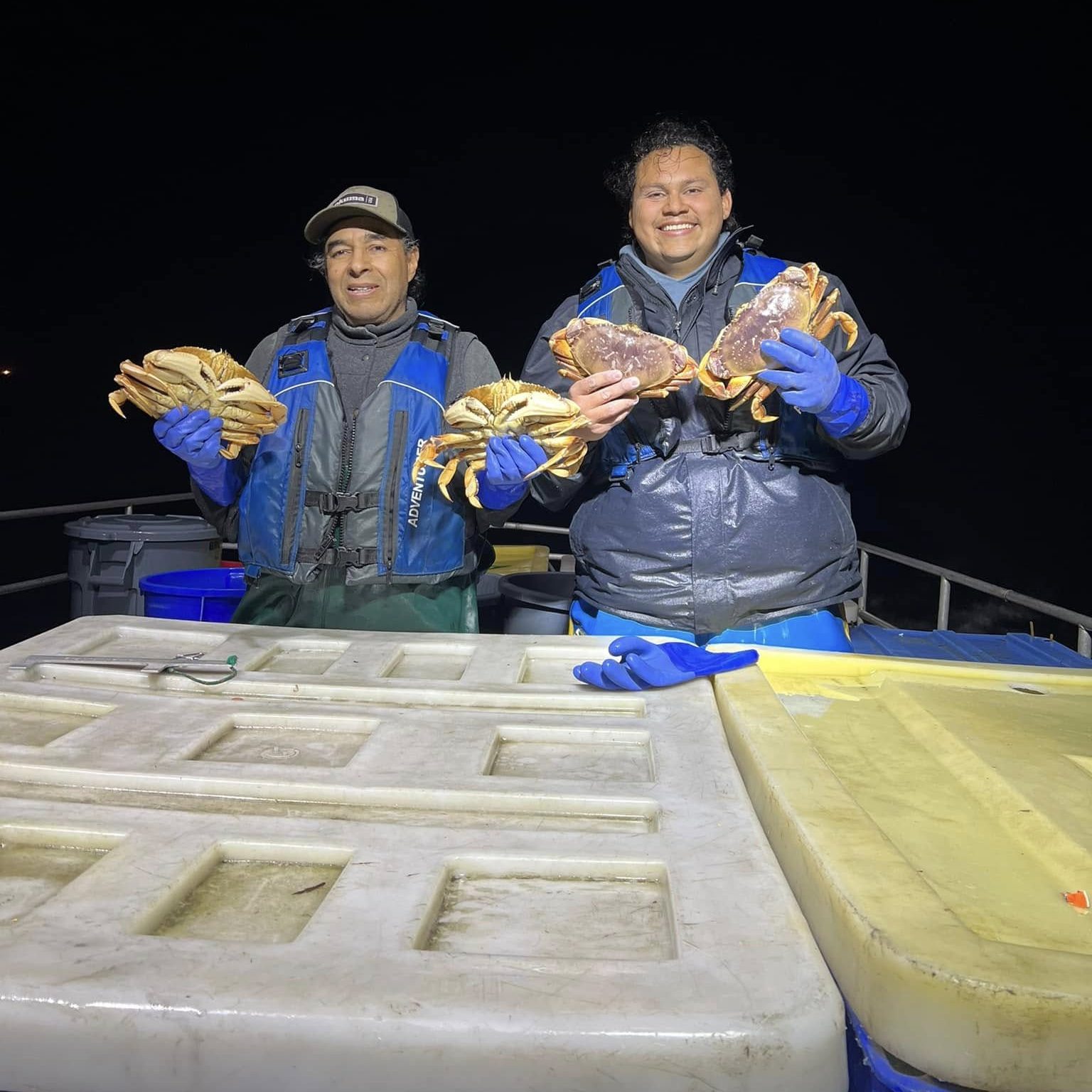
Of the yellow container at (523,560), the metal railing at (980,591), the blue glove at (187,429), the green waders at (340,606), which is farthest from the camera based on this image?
the yellow container at (523,560)

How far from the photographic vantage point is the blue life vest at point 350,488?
2.94m

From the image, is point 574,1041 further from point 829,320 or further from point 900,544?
point 900,544

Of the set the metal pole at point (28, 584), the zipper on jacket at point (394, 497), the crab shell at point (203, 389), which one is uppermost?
the crab shell at point (203, 389)

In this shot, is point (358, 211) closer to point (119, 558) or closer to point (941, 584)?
point (119, 558)

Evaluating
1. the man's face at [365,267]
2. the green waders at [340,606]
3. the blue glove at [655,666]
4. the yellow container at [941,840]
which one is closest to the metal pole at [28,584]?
the green waders at [340,606]

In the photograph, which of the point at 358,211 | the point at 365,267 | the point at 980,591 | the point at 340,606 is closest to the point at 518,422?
the point at 340,606

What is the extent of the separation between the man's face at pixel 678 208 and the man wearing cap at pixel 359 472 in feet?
2.47

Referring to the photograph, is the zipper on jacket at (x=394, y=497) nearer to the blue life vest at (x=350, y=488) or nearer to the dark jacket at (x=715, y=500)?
the blue life vest at (x=350, y=488)

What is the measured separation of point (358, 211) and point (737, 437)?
1.49 meters

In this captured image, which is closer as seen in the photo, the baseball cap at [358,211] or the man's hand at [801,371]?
the man's hand at [801,371]

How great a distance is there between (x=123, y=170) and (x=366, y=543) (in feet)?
61.4

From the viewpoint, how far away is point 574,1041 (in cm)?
82

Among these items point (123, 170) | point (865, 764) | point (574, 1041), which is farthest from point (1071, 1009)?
point (123, 170)

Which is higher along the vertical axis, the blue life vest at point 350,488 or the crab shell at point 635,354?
the crab shell at point 635,354
